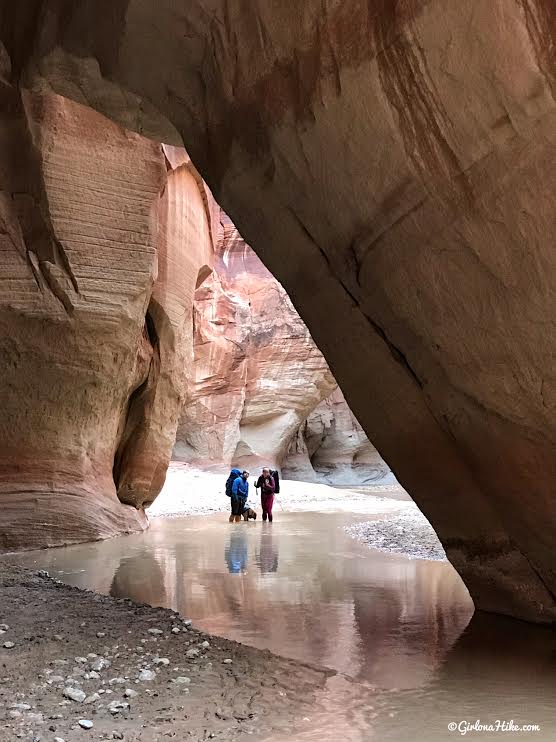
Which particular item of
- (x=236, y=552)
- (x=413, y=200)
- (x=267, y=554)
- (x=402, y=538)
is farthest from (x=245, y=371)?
(x=413, y=200)

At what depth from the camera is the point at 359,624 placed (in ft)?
14.8

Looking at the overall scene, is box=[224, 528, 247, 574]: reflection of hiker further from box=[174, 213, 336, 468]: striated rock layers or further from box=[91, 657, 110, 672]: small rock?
box=[174, 213, 336, 468]: striated rock layers

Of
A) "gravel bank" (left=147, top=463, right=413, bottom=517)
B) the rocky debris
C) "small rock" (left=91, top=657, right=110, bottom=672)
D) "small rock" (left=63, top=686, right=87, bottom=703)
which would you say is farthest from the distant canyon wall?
"small rock" (left=63, top=686, right=87, bottom=703)

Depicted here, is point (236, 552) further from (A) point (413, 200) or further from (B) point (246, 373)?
(B) point (246, 373)

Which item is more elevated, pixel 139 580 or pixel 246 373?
pixel 246 373

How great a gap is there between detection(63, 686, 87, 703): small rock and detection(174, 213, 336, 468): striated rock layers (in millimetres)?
22669

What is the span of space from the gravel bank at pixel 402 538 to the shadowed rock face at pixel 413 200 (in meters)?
3.35

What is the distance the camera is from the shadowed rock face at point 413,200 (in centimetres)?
303

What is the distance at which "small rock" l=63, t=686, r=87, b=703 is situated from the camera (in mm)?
2902

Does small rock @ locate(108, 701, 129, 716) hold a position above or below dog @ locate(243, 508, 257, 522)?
above

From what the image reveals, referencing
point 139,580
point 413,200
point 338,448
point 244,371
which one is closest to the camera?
point 413,200

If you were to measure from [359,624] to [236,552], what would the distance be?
13.2 ft

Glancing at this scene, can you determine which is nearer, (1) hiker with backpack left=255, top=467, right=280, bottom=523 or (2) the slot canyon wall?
(1) hiker with backpack left=255, top=467, right=280, bottom=523

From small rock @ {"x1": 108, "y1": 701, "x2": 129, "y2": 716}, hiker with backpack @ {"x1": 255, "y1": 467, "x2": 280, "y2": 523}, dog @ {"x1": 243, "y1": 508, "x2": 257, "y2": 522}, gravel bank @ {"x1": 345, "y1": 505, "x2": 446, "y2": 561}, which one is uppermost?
hiker with backpack @ {"x1": 255, "y1": 467, "x2": 280, "y2": 523}
